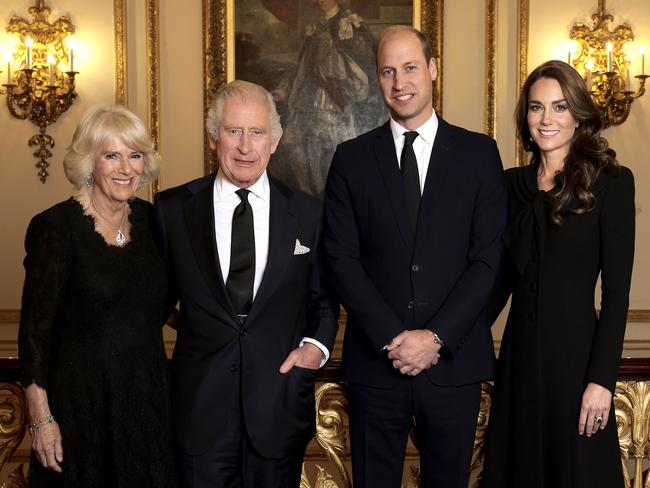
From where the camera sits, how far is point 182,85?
6.70 metres

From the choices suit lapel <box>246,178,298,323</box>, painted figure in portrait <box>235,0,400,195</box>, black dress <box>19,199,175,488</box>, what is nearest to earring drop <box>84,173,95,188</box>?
black dress <box>19,199,175,488</box>

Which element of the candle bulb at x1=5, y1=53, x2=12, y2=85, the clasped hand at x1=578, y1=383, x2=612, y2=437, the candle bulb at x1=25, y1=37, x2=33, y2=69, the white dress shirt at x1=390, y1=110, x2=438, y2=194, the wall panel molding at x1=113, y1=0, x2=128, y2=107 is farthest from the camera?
the wall panel molding at x1=113, y1=0, x2=128, y2=107

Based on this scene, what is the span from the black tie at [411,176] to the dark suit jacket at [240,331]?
1.22ft

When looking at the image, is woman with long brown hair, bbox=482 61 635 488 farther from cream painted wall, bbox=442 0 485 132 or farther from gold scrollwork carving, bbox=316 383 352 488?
cream painted wall, bbox=442 0 485 132

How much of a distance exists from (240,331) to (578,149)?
1382mm

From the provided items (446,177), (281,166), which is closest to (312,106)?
(281,166)

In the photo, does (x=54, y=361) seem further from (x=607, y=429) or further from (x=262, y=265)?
(x=607, y=429)

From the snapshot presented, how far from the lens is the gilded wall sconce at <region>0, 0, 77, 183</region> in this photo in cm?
638

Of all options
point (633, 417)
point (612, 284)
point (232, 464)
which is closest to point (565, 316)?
point (612, 284)

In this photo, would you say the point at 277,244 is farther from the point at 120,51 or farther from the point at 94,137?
the point at 120,51

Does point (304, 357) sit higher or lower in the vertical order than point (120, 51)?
lower

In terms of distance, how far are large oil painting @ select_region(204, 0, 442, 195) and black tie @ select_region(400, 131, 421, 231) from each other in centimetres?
367

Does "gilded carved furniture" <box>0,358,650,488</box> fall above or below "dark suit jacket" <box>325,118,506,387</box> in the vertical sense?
below

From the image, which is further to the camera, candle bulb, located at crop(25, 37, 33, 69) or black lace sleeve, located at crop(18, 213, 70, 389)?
candle bulb, located at crop(25, 37, 33, 69)
